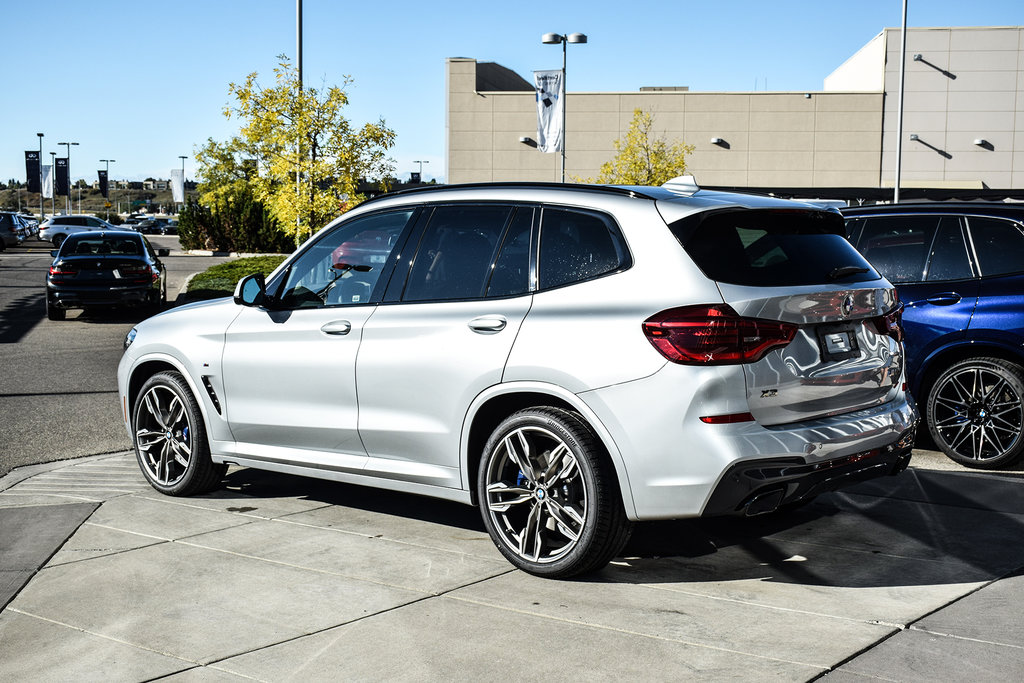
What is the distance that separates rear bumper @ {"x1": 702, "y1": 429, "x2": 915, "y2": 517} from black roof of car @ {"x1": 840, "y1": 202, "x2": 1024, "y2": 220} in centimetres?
351

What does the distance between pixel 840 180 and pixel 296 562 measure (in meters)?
60.1

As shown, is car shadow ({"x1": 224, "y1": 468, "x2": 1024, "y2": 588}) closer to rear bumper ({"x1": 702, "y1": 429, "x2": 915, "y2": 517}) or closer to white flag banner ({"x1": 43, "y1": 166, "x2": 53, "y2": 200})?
rear bumper ({"x1": 702, "y1": 429, "x2": 915, "y2": 517})

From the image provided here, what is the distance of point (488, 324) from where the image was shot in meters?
5.15

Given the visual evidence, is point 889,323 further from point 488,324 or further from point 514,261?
point 488,324

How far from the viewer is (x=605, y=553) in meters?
4.90

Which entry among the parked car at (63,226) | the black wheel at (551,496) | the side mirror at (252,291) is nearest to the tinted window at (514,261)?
the black wheel at (551,496)

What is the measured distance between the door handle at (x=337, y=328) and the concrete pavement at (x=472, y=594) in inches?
43.4

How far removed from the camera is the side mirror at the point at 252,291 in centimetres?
628

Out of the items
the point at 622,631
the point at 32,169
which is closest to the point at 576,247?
the point at 622,631

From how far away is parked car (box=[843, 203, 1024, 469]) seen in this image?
24.0 feet

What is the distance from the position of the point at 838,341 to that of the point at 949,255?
3.31 meters

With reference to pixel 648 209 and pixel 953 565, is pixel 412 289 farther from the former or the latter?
pixel 953 565

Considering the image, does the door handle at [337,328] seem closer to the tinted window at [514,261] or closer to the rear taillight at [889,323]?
the tinted window at [514,261]

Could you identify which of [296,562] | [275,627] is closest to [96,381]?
[296,562]
